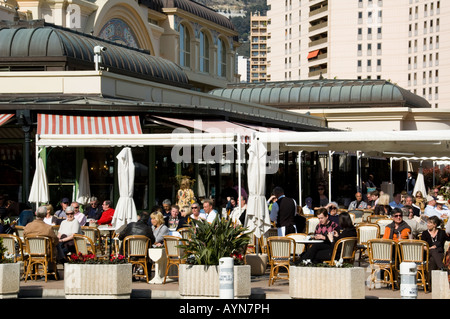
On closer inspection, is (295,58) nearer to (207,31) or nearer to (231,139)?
(207,31)

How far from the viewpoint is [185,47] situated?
176 feet

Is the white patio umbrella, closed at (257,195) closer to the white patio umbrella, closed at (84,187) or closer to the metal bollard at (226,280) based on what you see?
the metal bollard at (226,280)

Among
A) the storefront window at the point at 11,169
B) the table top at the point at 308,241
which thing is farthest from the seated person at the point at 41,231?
the storefront window at the point at 11,169

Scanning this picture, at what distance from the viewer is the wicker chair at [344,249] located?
15164 mm

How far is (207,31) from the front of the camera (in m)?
55.4

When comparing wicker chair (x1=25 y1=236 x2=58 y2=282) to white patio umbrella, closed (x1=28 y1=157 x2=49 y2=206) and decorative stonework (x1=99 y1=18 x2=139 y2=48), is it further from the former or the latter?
decorative stonework (x1=99 y1=18 x2=139 y2=48)

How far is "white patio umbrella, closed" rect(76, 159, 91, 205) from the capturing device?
23328 mm

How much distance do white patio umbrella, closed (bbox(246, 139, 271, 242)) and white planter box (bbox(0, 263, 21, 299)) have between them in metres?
4.83

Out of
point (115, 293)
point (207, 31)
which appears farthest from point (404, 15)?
point (115, 293)

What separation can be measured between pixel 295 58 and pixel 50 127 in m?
112

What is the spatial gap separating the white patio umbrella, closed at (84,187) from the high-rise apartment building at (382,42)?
333 ft

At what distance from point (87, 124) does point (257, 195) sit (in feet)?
24.5

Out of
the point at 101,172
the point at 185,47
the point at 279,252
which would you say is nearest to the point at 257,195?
the point at 279,252

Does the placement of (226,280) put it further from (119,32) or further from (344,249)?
(119,32)
